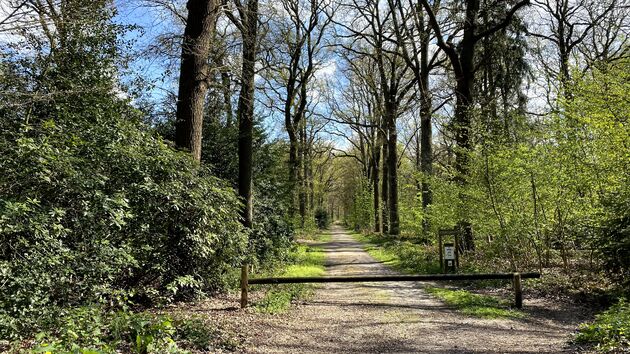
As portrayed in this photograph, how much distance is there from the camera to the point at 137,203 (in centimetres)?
705

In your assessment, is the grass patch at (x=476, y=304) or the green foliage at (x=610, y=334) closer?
the green foliage at (x=610, y=334)

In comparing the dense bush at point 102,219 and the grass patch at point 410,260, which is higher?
the dense bush at point 102,219

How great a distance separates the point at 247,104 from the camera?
1328 cm

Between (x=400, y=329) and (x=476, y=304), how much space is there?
2.42m

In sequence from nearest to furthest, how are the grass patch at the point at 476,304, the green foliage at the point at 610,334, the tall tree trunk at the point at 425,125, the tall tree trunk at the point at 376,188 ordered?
the green foliage at the point at 610,334 → the grass patch at the point at 476,304 → the tall tree trunk at the point at 425,125 → the tall tree trunk at the point at 376,188

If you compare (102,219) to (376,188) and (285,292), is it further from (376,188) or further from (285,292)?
(376,188)

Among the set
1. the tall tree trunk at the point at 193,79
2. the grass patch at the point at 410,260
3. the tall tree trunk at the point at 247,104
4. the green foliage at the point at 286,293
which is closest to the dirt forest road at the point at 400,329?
the green foliage at the point at 286,293

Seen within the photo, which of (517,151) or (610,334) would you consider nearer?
(610,334)

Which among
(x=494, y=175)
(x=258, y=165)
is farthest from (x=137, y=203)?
(x=258, y=165)

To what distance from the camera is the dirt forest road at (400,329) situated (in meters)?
6.22

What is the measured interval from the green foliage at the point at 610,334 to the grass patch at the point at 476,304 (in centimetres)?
163

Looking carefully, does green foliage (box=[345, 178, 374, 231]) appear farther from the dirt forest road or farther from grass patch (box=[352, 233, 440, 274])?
the dirt forest road

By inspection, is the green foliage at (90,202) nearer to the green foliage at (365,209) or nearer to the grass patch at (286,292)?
the grass patch at (286,292)

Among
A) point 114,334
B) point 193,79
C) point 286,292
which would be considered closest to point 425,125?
point 286,292
